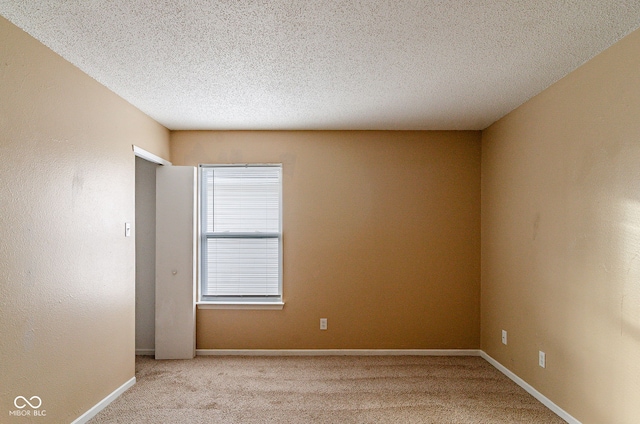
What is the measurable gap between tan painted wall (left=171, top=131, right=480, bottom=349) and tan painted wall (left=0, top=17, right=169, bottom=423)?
140 centimetres

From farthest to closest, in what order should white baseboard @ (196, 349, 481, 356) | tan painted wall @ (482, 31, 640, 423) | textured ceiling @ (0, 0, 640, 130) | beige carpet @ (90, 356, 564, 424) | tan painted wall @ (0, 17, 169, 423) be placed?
white baseboard @ (196, 349, 481, 356) < beige carpet @ (90, 356, 564, 424) < tan painted wall @ (482, 31, 640, 423) < tan painted wall @ (0, 17, 169, 423) < textured ceiling @ (0, 0, 640, 130)

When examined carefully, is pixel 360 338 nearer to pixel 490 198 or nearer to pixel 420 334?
pixel 420 334

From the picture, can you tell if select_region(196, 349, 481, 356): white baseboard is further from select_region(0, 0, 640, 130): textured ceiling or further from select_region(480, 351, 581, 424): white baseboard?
select_region(0, 0, 640, 130): textured ceiling

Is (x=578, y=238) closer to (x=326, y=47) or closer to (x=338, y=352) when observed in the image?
(x=326, y=47)

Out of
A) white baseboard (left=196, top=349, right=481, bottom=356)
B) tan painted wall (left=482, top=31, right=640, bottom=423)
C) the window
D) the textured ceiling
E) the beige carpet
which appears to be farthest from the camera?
the window

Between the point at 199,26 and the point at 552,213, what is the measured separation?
2860 millimetres

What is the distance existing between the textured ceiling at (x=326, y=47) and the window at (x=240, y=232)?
109 centimetres

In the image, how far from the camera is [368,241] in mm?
4688

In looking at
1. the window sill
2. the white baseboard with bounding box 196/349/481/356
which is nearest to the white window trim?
the window sill

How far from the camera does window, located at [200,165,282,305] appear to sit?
476cm

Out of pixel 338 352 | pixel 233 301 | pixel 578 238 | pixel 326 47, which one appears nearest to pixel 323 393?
pixel 338 352

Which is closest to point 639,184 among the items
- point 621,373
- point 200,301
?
point 621,373

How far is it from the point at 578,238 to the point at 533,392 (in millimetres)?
1425

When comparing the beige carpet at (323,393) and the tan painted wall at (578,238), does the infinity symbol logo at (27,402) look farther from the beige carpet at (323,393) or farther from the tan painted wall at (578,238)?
the tan painted wall at (578,238)
